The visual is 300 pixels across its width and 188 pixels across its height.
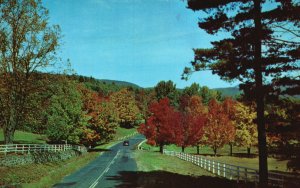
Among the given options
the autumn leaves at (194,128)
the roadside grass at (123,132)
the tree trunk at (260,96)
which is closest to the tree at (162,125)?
the autumn leaves at (194,128)

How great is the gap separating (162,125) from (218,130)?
1316 centimetres

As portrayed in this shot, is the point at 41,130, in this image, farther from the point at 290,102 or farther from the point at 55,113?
the point at 290,102

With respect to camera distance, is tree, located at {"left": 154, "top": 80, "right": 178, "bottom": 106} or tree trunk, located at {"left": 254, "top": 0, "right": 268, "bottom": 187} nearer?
tree trunk, located at {"left": 254, "top": 0, "right": 268, "bottom": 187}

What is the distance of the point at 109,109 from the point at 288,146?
54963 mm

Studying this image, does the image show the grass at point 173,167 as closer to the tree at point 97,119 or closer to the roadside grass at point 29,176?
the roadside grass at point 29,176

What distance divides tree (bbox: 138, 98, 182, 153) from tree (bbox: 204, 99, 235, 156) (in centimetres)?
942

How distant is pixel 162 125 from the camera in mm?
64375

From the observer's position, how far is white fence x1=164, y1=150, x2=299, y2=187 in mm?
20884

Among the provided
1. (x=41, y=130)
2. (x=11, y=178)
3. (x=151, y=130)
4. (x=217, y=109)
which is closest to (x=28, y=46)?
(x=11, y=178)

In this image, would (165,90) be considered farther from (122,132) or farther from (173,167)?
(173,167)

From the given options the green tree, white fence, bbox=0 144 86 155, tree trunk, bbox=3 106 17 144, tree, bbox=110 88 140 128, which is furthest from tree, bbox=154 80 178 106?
tree trunk, bbox=3 106 17 144

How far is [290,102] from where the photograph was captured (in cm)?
1998

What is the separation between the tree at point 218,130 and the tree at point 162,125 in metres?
9.42

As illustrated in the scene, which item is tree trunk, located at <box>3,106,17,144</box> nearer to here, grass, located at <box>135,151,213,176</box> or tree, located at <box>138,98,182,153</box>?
grass, located at <box>135,151,213,176</box>
